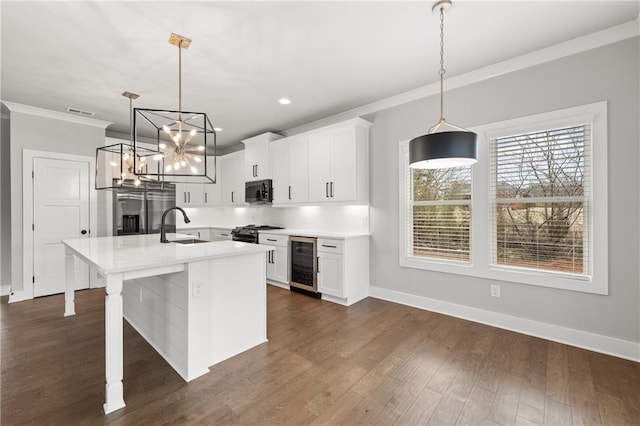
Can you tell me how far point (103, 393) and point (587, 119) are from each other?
14.9 ft

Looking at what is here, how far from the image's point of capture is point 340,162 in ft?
13.6

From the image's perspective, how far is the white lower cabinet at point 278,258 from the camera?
4.55 meters

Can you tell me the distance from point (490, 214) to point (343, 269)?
6.09 ft

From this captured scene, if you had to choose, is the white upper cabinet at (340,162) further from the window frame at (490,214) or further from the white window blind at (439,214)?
the white window blind at (439,214)

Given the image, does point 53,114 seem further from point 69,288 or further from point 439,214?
point 439,214

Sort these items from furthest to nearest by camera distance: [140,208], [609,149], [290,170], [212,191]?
[212,191] < [140,208] < [290,170] < [609,149]

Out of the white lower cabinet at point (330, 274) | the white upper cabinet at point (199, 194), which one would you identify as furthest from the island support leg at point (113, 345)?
the white upper cabinet at point (199, 194)

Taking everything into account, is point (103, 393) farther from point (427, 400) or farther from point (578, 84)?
point (578, 84)

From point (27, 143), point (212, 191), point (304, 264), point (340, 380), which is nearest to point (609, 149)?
point (340, 380)

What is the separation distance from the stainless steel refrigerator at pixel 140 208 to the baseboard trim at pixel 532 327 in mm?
4485


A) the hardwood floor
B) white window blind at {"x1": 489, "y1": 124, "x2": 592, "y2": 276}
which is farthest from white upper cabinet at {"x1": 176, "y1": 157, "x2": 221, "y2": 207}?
white window blind at {"x1": 489, "y1": 124, "x2": 592, "y2": 276}

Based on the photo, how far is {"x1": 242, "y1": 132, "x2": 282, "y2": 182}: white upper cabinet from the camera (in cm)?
527

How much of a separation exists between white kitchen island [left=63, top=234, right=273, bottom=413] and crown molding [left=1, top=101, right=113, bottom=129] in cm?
312

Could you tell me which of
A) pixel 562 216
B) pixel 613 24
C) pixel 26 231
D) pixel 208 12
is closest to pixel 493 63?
pixel 613 24
